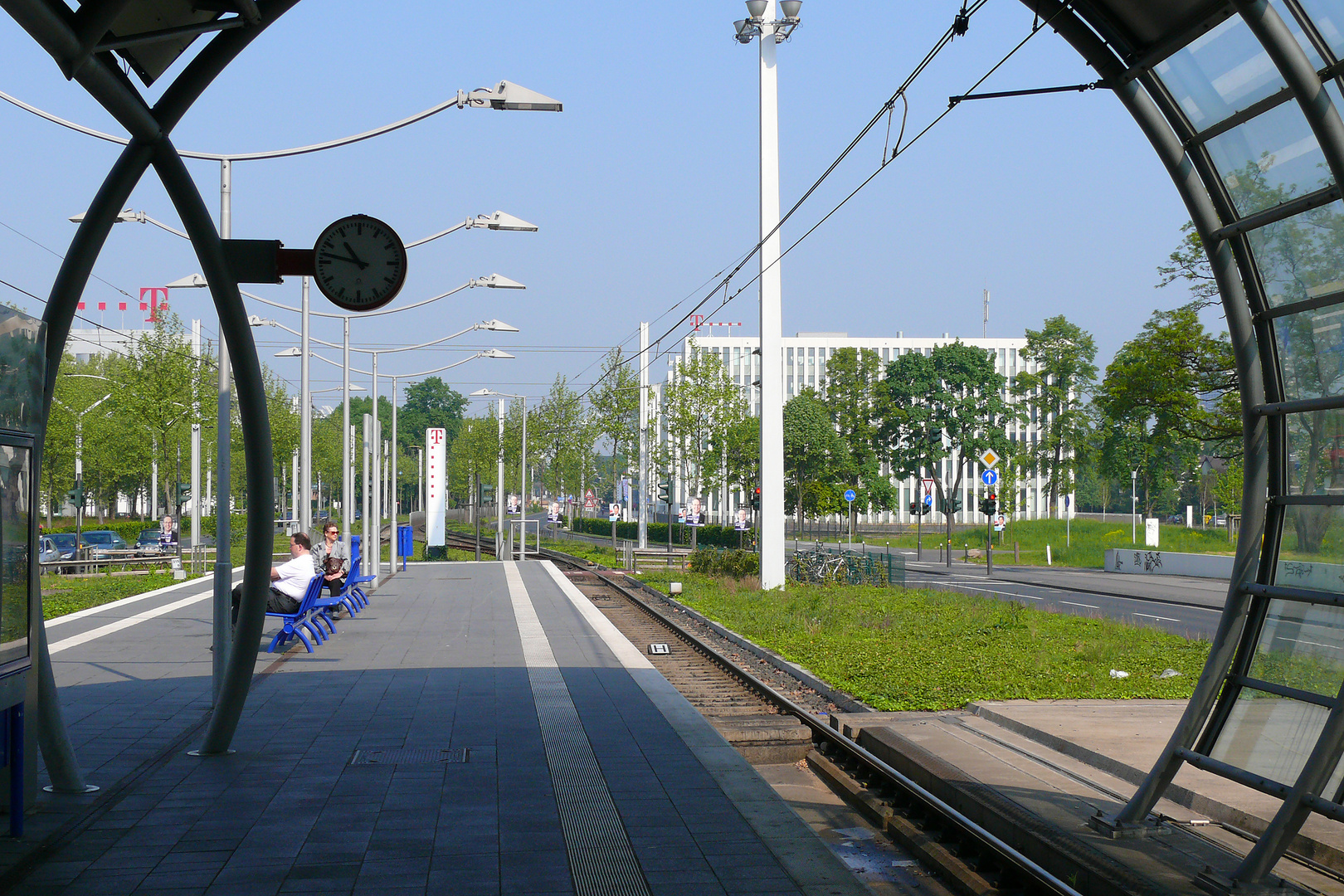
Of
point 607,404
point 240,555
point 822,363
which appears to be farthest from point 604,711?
point 822,363

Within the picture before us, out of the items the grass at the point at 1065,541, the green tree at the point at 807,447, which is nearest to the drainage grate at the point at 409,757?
the grass at the point at 1065,541

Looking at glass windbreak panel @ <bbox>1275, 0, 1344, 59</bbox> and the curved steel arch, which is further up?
glass windbreak panel @ <bbox>1275, 0, 1344, 59</bbox>

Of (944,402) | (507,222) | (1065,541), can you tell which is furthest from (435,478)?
(944,402)

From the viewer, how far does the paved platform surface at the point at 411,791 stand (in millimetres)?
5902

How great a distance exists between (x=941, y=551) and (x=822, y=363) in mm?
61694

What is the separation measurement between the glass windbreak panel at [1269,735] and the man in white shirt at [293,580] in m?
11.1

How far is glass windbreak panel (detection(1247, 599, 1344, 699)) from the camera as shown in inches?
234

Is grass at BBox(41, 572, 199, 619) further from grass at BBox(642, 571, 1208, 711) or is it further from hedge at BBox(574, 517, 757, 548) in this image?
hedge at BBox(574, 517, 757, 548)

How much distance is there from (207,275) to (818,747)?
6040mm

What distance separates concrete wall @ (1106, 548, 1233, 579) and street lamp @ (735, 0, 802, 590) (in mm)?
17315

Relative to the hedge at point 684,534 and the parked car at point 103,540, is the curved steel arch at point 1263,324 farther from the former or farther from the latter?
the hedge at point 684,534

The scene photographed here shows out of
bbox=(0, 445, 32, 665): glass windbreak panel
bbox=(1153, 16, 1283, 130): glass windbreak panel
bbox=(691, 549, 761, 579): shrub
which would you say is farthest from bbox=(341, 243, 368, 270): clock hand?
bbox=(691, 549, 761, 579): shrub

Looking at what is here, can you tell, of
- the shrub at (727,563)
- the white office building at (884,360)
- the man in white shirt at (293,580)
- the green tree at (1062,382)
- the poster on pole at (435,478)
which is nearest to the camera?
the man in white shirt at (293,580)

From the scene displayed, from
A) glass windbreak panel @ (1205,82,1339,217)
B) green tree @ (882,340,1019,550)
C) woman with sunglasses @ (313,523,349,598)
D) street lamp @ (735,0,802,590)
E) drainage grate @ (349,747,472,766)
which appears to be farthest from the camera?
green tree @ (882,340,1019,550)
